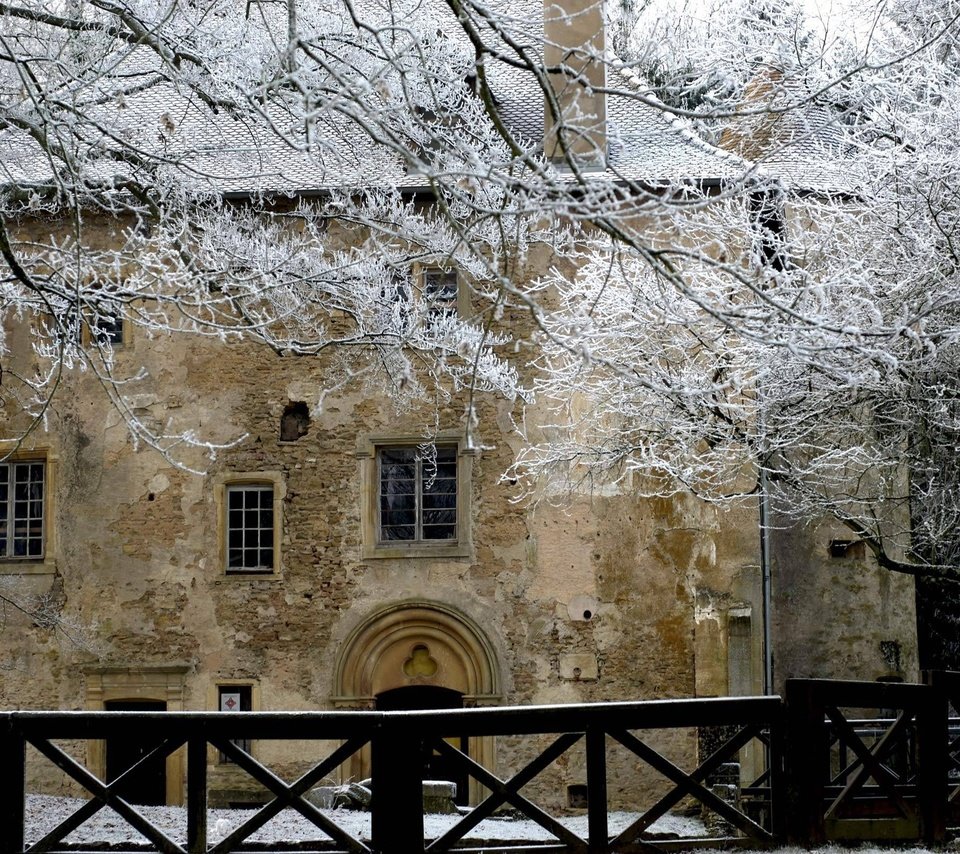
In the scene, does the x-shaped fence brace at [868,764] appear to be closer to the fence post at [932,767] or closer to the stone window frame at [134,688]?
the fence post at [932,767]

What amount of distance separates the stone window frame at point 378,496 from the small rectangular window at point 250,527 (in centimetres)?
109

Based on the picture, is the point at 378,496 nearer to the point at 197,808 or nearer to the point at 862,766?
the point at 197,808

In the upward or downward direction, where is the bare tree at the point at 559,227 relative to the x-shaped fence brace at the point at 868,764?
upward

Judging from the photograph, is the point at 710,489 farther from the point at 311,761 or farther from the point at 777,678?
the point at 311,761

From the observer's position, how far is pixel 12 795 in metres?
6.63

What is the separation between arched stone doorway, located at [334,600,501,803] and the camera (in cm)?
1611

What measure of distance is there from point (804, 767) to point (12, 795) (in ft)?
11.9

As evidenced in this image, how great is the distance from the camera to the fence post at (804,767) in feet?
22.4

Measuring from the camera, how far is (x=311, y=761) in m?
16.0

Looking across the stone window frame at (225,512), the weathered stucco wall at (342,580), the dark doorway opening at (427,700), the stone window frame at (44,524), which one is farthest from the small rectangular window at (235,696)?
the stone window frame at (44,524)

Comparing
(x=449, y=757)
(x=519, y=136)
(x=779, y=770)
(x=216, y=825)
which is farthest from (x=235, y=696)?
(x=779, y=770)

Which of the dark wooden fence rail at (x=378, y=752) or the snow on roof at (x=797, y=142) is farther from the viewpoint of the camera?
the snow on roof at (x=797, y=142)

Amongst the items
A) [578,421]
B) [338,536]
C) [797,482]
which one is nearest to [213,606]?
[338,536]

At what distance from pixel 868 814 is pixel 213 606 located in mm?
10431
